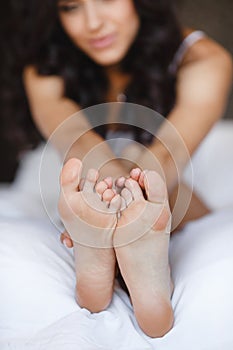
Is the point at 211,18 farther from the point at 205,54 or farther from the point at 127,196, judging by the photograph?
the point at 127,196

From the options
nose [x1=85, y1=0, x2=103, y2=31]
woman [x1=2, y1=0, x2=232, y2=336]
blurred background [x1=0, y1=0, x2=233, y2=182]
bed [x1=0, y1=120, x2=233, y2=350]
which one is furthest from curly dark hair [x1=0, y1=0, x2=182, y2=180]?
bed [x1=0, y1=120, x2=233, y2=350]

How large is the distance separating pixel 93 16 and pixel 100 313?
690 millimetres

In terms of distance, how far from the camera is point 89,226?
905mm

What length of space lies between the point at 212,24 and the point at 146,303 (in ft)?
4.31

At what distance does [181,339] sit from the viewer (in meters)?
0.91

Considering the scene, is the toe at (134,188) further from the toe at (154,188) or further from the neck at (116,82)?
the neck at (116,82)

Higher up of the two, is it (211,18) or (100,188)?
(100,188)

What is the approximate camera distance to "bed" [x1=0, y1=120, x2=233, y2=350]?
2.96 ft

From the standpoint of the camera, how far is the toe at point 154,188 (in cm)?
89

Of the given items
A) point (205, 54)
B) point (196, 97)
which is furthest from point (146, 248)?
point (205, 54)

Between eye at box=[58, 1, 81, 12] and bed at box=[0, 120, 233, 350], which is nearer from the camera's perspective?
bed at box=[0, 120, 233, 350]

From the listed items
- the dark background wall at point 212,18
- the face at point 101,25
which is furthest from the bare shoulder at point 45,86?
the dark background wall at point 212,18

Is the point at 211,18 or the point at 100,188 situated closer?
the point at 100,188

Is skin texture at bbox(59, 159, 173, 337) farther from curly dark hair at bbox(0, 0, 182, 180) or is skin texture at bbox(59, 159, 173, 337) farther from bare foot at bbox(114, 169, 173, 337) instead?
curly dark hair at bbox(0, 0, 182, 180)
